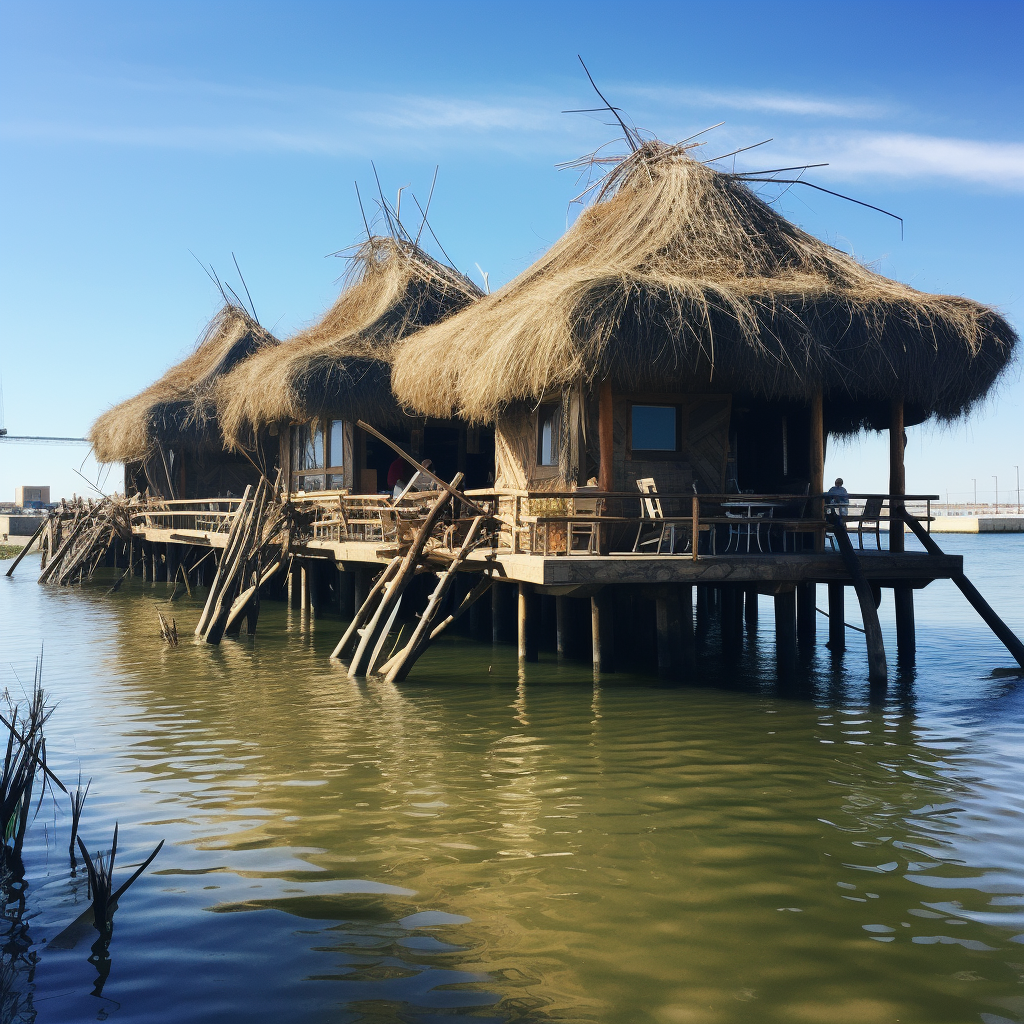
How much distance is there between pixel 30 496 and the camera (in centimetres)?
9544

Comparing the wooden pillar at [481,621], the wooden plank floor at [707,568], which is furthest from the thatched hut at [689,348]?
the wooden pillar at [481,621]

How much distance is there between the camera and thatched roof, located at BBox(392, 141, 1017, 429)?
12062 millimetres

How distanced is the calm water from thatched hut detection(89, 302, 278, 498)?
1583 centimetres

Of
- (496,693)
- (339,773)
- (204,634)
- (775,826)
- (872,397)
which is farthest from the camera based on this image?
(204,634)

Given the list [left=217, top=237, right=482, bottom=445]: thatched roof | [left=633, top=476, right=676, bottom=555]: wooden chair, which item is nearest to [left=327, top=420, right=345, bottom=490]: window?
[left=217, top=237, right=482, bottom=445]: thatched roof

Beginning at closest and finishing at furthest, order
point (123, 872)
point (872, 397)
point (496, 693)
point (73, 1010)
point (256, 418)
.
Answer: point (73, 1010) < point (123, 872) < point (496, 693) < point (872, 397) < point (256, 418)

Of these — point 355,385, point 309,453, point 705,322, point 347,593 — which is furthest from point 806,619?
point 309,453

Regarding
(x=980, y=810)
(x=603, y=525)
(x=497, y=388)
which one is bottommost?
(x=980, y=810)

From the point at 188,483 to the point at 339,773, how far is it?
2434cm

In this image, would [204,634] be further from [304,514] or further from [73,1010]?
[73,1010]

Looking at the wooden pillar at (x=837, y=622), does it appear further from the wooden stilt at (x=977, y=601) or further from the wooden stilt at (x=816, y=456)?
the wooden stilt at (x=816, y=456)

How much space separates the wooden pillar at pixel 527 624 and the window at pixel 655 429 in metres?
2.54

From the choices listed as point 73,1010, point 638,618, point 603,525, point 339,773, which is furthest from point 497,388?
point 73,1010

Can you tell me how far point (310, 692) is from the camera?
1238 centimetres
